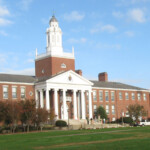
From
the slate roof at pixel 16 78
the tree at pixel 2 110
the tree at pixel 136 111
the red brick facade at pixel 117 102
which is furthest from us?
the red brick facade at pixel 117 102

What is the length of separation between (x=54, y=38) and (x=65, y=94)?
11.6 meters

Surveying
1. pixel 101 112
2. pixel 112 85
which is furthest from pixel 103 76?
pixel 101 112

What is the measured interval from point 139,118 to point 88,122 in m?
19.8

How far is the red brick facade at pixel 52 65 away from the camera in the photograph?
212ft

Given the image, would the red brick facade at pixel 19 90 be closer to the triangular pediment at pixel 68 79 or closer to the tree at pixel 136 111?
the triangular pediment at pixel 68 79

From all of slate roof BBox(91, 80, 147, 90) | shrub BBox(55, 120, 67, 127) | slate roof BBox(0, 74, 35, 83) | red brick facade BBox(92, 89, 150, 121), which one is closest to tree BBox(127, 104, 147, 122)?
red brick facade BBox(92, 89, 150, 121)

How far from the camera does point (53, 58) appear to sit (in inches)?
2542

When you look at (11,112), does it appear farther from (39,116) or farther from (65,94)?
(65,94)

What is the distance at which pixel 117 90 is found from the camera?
7494 centimetres

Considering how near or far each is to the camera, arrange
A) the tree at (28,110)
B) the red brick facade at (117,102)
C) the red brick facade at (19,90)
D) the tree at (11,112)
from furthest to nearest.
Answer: the red brick facade at (117,102) → the red brick facade at (19,90) → the tree at (28,110) → the tree at (11,112)

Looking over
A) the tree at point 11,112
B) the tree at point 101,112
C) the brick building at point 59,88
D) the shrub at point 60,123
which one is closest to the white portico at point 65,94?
the brick building at point 59,88

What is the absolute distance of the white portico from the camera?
2346 inches

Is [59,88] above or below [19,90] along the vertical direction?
above

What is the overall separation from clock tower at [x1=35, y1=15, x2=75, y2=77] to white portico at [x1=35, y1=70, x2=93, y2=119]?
11.5 ft
